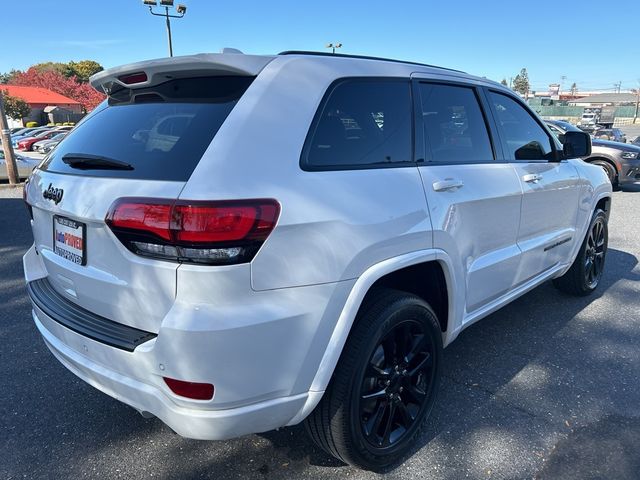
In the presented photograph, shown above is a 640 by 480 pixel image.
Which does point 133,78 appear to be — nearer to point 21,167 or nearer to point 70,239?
point 70,239

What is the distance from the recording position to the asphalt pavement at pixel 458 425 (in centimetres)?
231

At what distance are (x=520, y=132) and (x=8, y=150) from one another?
11571mm

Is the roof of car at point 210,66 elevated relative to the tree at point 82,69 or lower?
lower

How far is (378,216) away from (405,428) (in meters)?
1.13

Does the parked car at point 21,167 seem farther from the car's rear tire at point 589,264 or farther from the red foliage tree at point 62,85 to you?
the red foliage tree at point 62,85

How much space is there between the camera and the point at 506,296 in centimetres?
318

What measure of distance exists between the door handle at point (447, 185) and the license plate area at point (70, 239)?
5.22 feet

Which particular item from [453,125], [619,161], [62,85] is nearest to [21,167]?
[453,125]

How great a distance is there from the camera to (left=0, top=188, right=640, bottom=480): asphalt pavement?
Answer: 7.59 feet

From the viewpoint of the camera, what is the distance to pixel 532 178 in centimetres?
321

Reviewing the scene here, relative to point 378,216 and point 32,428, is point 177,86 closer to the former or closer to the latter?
point 378,216

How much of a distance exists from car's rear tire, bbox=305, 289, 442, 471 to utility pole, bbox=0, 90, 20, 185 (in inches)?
450

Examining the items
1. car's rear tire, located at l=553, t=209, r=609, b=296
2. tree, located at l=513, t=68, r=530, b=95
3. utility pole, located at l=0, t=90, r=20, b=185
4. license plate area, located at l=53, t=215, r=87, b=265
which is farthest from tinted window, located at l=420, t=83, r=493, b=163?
tree, located at l=513, t=68, r=530, b=95

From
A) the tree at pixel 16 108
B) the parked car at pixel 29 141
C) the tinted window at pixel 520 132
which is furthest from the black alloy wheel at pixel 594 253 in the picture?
the tree at pixel 16 108
